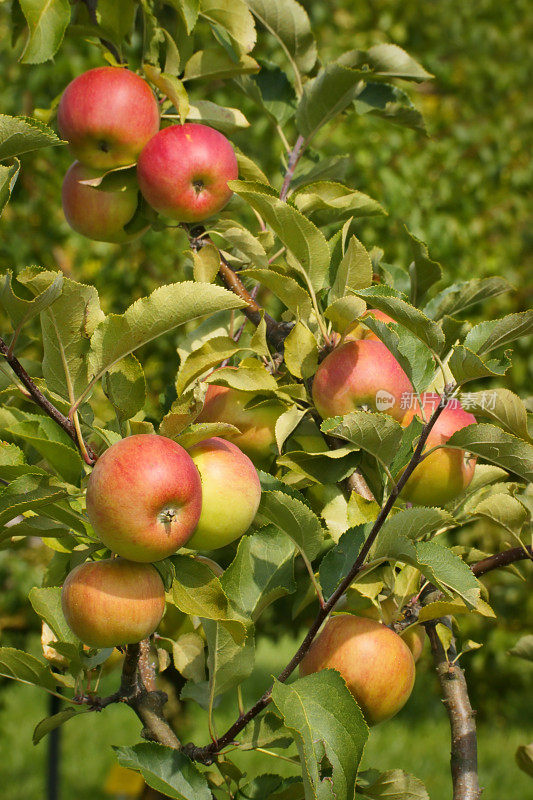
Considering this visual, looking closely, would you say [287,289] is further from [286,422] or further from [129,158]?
[129,158]

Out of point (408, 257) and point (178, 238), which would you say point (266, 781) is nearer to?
point (178, 238)

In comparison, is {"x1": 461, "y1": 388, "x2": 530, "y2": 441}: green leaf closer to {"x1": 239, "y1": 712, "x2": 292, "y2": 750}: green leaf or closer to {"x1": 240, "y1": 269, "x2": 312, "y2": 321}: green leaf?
{"x1": 240, "y1": 269, "x2": 312, "y2": 321}: green leaf

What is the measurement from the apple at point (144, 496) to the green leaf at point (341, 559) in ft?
0.46

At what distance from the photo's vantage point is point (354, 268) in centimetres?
73

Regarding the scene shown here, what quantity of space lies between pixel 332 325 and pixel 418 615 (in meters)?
0.28

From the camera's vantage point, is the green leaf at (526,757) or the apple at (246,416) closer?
the apple at (246,416)

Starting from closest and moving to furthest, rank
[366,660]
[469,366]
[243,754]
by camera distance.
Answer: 1. [469,366]
2. [366,660]
3. [243,754]

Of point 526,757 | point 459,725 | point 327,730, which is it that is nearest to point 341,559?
point 327,730

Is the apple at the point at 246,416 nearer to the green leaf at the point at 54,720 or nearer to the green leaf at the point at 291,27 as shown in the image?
the green leaf at the point at 54,720

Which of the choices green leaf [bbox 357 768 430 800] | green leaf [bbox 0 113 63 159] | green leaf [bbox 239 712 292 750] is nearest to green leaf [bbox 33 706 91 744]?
green leaf [bbox 239 712 292 750]

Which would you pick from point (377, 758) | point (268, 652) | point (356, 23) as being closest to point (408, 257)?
point (356, 23)

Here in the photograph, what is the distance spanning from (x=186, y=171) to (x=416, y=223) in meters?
2.22

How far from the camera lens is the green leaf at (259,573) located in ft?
2.18

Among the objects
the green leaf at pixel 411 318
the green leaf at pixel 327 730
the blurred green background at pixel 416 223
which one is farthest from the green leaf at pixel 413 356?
the blurred green background at pixel 416 223
